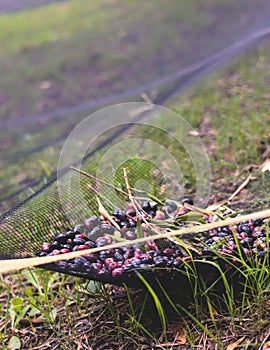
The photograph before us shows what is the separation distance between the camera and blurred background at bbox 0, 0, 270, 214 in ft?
8.77

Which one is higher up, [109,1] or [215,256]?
[109,1]

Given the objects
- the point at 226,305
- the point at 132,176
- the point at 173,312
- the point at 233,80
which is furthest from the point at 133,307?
the point at 233,80

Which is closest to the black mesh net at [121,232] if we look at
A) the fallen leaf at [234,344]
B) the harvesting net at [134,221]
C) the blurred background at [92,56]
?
the harvesting net at [134,221]

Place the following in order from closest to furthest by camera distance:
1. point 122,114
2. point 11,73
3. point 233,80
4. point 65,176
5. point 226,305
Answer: point 226,305, point 65,176, point 122,114, point 233,80, point 11,73

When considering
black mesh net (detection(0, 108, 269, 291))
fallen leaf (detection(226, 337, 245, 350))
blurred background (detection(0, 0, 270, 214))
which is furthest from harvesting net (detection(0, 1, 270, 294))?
blurred background (detection(0, 0, 270, 214))

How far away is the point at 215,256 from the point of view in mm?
1114

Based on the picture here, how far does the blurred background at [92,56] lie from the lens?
267 centimetres

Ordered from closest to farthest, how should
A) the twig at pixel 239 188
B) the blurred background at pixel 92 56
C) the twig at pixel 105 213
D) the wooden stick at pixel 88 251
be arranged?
the wooden stick at pixel 88 251 < the twig at pixel 105 213 < the twig at pixel 239 188 < the blurred background at pixel 92 56

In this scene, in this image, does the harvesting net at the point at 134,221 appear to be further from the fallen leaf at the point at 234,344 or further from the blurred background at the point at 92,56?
the blurred background at the point at 92,56

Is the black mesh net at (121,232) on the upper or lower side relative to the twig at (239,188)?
upper

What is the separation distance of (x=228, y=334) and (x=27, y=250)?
0.50 metres

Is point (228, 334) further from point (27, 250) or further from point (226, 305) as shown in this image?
point (27, 250)

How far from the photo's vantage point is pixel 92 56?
3.55 metres

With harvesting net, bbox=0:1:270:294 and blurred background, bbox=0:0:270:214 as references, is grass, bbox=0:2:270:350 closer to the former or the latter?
harvesting net, bbox=0:1:270:294
